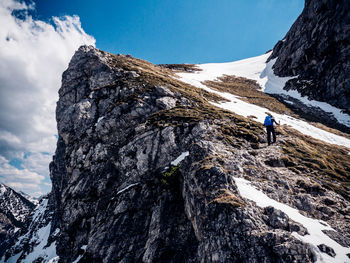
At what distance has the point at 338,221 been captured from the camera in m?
10.3

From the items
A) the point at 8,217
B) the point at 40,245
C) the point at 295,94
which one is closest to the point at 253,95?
the point at 295,94

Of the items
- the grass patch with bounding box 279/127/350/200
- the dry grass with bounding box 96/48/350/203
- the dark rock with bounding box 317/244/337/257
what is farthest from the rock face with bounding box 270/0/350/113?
the dark rock with bounding box 317/244/337/257

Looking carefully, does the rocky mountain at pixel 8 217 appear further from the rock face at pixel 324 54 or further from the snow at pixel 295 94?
the rock face at pixel 324 54

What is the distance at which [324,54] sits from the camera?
2216 inches

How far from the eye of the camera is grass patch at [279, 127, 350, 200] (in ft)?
45.9

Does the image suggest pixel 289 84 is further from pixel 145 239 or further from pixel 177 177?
pixel 145 239

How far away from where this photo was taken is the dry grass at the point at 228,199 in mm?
10769

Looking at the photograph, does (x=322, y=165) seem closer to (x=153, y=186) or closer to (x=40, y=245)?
(x=153, y=186)

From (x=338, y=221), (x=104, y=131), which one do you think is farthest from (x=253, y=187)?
(x=104, y=131)

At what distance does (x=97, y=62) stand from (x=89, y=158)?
1119 inches

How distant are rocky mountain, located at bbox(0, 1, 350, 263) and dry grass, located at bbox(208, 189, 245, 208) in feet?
0.25

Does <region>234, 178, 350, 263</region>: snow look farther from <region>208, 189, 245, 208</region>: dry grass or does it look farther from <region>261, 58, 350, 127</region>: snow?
<region>261, 58, 350, 127</region>: snow

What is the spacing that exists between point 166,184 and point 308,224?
12711mm

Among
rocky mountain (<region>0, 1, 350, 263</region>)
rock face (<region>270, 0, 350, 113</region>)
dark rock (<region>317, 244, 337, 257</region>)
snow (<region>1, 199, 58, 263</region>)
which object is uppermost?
rock face (<region>270, 0, 350, 113</region>)
